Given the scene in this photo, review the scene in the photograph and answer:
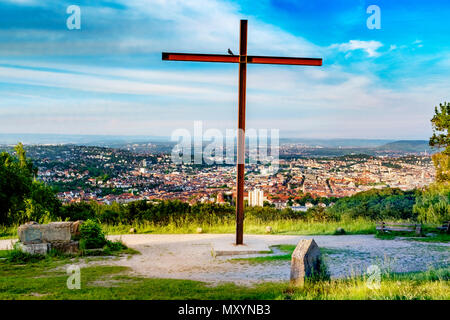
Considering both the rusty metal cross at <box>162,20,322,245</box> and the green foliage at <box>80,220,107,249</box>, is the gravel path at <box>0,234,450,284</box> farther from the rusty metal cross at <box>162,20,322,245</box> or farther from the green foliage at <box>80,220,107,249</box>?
the rusty metal cross at <box>162,20,322,245</box>

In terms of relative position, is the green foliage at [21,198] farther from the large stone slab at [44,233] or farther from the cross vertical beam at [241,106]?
the cross vertical beam at [241,106]

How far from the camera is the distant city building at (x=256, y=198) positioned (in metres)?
13.6

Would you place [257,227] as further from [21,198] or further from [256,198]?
[21,198]

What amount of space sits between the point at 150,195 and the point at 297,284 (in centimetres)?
916

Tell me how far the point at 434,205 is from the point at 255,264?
8.31 meters

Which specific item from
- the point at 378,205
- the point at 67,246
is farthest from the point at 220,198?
the point at 67,246

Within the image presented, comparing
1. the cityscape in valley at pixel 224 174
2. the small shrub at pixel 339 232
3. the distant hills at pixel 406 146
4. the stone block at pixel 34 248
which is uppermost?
the distant hills at pixel 406 146

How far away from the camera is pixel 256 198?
541 inches

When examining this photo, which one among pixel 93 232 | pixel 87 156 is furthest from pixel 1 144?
pixel 93 232

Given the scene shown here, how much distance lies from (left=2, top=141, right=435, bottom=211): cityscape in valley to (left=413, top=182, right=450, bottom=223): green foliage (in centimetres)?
65

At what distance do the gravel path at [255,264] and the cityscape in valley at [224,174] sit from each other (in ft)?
11.2

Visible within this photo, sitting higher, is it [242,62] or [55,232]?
[242,62]

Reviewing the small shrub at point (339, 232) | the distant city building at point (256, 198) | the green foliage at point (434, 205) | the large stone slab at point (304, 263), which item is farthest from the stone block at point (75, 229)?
the green foliage at point (434, 205)
